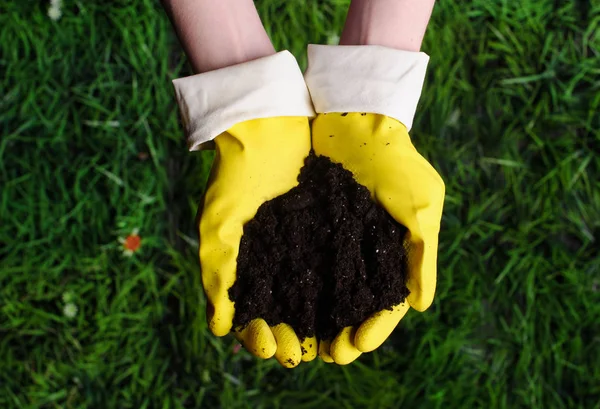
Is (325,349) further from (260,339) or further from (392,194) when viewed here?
(392,194)

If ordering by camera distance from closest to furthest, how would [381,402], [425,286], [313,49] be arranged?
[425,286]
[313,49]
[381,402]

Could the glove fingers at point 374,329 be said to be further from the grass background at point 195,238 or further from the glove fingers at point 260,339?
the grass background at point 195,238

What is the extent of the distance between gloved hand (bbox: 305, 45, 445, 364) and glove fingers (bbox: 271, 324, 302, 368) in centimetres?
6

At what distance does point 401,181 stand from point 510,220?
0.96 m

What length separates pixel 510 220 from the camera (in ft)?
6.35

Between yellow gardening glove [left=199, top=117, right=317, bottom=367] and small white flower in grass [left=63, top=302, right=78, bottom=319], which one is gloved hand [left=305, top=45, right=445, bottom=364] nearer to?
yellow gardening glove [left=199, top=117, right=317, bottom=367]

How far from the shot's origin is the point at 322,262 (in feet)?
3.68

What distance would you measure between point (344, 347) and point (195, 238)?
0.93 meters

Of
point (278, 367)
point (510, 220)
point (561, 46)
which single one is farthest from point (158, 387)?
point (561, 46)

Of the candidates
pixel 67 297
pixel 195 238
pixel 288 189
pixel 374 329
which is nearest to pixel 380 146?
pixel 288 189

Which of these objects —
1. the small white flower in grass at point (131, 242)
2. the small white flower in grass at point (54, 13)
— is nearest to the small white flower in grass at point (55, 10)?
Result: the small white flower in grass at point (54, 13)

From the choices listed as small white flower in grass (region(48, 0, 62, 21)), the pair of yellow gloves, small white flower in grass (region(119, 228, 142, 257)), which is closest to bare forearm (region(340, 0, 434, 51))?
the pair of yellow gloves

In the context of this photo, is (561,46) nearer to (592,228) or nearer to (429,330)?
(592,228)

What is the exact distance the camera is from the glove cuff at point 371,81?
117 centimetres
